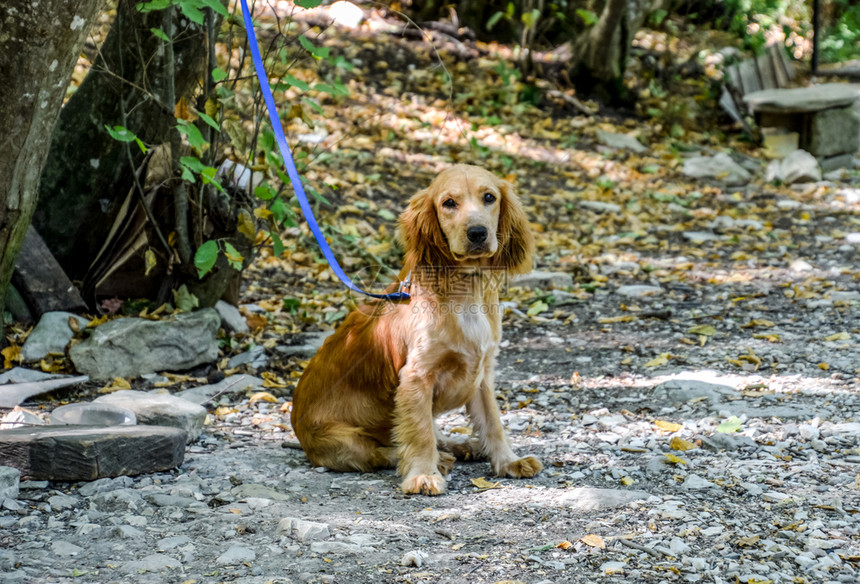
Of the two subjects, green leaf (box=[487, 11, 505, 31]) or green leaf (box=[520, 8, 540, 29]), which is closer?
green leaf (box=[520, 8, 540, 29])

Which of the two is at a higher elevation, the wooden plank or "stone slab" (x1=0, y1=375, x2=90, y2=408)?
the wooden plank

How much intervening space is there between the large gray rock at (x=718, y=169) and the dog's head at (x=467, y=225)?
733 cm

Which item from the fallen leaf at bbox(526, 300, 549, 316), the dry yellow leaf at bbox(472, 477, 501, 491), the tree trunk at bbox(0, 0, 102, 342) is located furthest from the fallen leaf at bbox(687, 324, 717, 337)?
the tree trunk at bbox(0, 0, 102, 342)

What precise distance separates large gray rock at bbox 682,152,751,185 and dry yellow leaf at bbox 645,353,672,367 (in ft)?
18.6

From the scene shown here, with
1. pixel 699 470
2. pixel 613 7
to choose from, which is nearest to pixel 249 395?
pixel 699 470

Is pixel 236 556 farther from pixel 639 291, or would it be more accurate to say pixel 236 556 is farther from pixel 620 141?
pixel 620 141

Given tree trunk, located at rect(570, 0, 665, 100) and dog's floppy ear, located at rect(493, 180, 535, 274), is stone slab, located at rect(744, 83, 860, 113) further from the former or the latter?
dog's floppy ear, located at rect(493, 180, 535, 274)

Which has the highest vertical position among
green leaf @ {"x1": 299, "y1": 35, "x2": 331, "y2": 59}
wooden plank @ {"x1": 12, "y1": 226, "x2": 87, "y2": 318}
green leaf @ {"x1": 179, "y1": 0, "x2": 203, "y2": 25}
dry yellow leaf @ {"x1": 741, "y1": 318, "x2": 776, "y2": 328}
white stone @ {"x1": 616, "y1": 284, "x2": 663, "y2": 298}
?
green leaf @ {"x1": 179, "y1": 0, "x2": 203, "y2": 25}

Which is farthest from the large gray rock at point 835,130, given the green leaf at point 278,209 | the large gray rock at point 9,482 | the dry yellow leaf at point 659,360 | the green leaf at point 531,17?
the large gray rock at point 9,482

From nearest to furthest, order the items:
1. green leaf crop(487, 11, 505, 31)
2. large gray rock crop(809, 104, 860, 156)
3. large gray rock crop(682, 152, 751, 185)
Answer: large gray rock crop(682, 152, 751, 185)
large gray rock crop(809, 104, 860, 156)
green leaf crop(487, 11, 505, 31)

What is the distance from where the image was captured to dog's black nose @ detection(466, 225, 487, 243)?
3588mm

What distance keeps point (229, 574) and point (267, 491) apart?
2.75 feet

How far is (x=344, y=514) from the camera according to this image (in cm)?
337

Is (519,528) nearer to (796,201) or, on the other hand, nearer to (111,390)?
(111,390)
